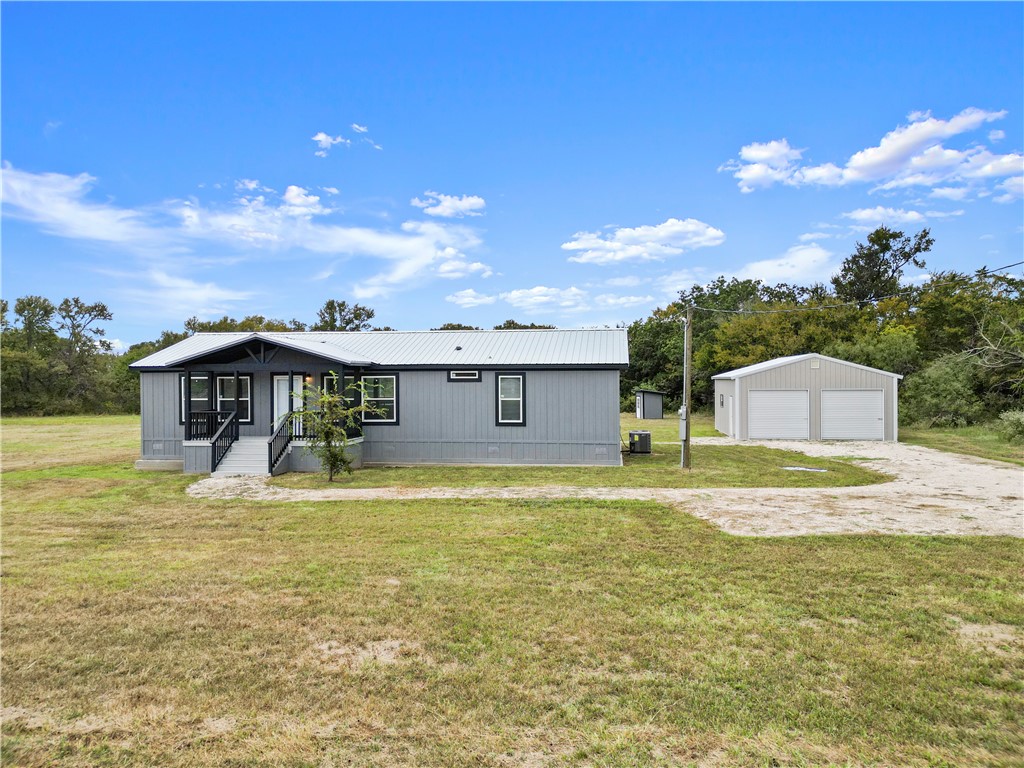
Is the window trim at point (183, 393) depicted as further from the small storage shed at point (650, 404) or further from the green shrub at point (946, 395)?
the green shrub at point (946, 395)

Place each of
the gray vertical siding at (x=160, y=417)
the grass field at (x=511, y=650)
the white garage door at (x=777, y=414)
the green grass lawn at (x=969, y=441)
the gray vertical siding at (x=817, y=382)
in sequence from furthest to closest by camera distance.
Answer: the white garage door at (x=777, y=414), the gray vertical siding at (x=817, y=382), the green grass lawn at (x=969, y=441), the gray vertical siding at (x=160, y=417), the grass field at (x=511, y=650)

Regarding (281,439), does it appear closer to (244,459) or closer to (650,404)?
(244,459)

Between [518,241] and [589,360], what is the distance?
12.0 metres

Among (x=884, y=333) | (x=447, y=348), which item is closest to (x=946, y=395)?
(x=884, y=333)

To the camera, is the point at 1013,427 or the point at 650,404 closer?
the point at 1013,427

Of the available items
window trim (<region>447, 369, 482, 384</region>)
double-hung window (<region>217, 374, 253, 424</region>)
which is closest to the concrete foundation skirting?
double-hung window (<region>217, 374, 253, 424</region>)

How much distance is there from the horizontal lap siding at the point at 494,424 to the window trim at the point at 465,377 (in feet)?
0.37

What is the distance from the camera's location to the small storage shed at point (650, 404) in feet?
102

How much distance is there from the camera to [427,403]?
49.2ft

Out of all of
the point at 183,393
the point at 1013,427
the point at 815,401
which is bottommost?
the point at 1013,427

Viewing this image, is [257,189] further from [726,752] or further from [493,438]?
[726,752]

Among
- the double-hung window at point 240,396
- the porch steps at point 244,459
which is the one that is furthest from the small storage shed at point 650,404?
the porch steps at point 244,459

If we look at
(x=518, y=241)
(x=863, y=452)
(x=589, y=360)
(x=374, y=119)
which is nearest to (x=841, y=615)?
(x=589, y=360)

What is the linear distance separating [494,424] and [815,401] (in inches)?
526
